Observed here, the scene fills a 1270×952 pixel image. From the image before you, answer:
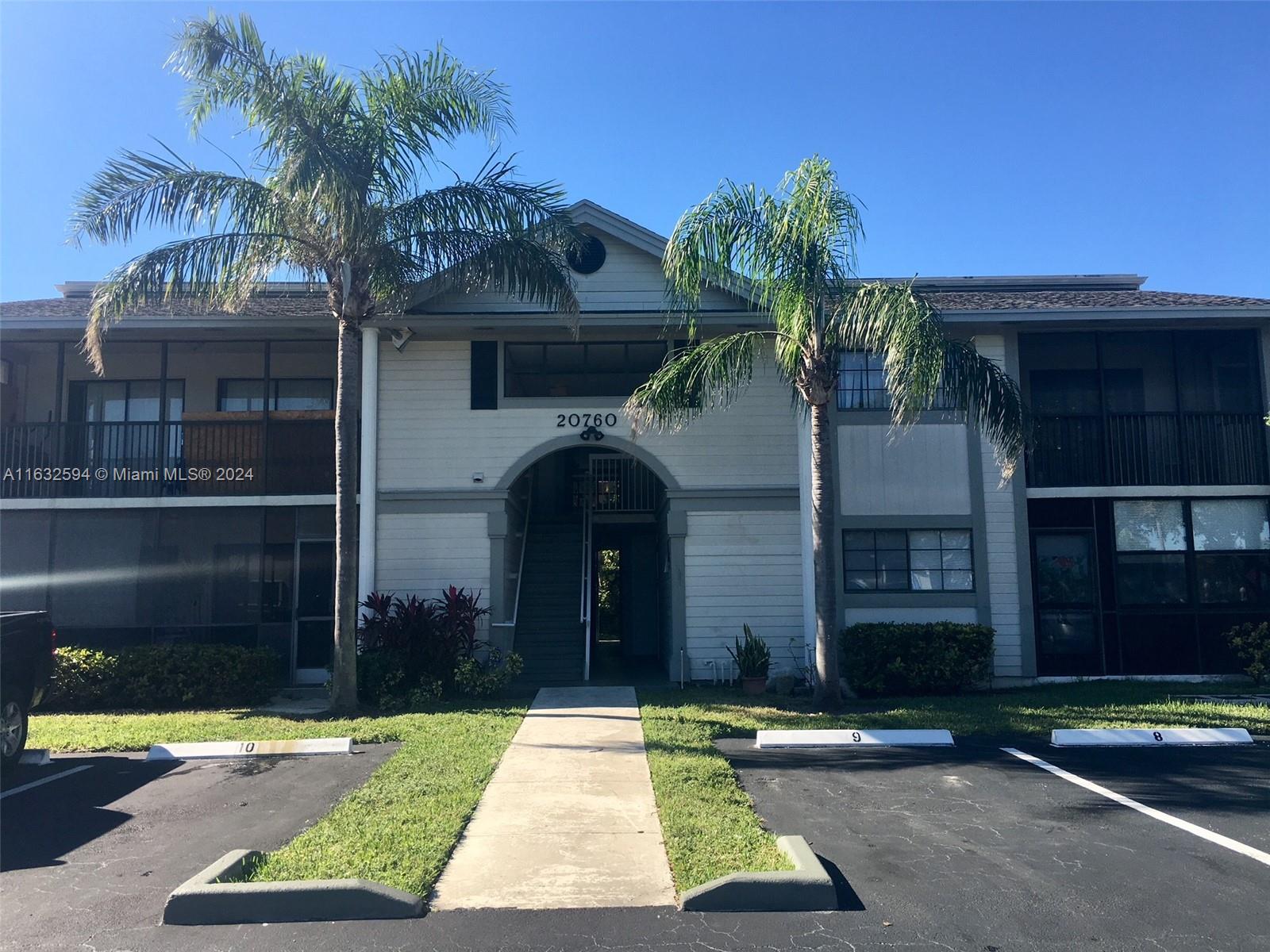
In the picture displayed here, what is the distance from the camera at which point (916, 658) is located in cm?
1349

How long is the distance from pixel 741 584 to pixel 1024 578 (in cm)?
423

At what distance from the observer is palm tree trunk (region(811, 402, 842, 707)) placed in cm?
1195

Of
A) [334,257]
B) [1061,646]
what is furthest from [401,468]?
[1061,646]

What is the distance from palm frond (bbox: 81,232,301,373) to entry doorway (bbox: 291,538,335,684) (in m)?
4.61

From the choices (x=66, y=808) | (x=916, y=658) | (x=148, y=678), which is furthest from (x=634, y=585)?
(x=66, y=808)

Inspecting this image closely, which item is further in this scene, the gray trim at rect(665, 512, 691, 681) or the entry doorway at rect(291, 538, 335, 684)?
the entry doorway at rect(291, 538, 335, 684)

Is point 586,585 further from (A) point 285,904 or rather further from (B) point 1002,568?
(A) point 285,904

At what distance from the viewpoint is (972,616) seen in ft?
47.0

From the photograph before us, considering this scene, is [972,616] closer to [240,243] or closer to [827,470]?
[827,470]

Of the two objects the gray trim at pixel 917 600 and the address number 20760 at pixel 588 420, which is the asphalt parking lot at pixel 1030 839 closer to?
the gray trim at pixel 917 600

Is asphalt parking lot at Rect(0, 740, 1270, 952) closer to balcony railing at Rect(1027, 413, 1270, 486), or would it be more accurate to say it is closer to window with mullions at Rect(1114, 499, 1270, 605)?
window with mullions at Rect(1114, 499, 1270, 605)

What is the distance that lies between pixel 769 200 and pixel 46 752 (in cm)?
992

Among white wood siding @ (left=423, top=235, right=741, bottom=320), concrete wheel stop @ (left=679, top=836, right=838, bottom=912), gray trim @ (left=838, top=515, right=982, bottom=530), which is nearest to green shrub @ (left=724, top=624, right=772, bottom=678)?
gray trim @ (left=838, top=515, right=982, bottom=530)

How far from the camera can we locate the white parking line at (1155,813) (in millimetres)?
6332
